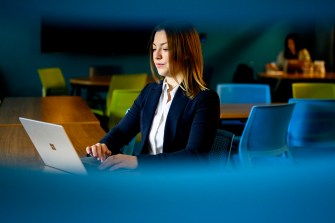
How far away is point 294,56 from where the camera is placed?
710cm

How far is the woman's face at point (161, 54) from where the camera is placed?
3.67ft

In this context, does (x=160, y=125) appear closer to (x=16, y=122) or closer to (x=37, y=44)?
(x=16, y=122)

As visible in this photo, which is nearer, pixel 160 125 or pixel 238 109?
pixel 160 125

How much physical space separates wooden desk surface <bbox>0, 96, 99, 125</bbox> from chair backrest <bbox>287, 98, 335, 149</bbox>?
3.81 ft

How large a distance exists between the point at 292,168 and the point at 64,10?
14 cm

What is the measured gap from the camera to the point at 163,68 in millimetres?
1120

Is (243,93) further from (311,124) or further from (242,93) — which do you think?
(311,124)

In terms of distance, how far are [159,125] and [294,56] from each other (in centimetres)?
590

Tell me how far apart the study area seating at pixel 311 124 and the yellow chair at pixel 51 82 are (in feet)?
11.4

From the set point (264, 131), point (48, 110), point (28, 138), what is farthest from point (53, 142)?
point (48, 110)

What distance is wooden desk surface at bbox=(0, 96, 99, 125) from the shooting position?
110 inches

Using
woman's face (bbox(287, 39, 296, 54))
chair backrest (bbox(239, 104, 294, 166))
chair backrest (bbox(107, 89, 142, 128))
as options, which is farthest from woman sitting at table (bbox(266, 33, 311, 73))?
chair backrest (bbox(239, 104, 294, 166))

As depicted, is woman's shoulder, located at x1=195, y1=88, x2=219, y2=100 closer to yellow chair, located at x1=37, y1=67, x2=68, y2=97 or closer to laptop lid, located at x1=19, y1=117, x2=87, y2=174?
laptop lid, located at x1=19, y1=117, x2=87, y2=174

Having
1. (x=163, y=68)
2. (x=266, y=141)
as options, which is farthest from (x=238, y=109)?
(x=163, y=68)
